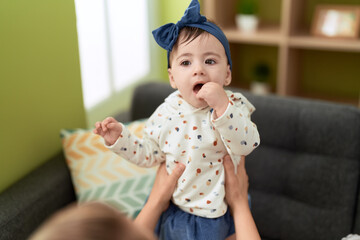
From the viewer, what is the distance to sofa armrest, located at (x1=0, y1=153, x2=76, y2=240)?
4.27 ft

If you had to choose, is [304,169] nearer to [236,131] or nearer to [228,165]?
[228,165]

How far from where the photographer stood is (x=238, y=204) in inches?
46.8

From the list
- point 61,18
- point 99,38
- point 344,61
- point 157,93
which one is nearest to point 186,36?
point 61,18

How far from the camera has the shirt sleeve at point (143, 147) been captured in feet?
3.68

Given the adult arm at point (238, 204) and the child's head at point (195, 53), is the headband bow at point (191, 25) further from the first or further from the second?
the adult arm at point (238, 204)

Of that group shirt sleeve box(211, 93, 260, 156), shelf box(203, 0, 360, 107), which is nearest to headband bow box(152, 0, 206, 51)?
shirt sleeve box(211, 93, 260, 156)

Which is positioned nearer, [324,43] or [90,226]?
[90,226]

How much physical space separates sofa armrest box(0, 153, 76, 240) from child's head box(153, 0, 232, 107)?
2.06 feet

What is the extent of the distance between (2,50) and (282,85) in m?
1.86

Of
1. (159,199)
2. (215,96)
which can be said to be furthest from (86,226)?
(159,199)

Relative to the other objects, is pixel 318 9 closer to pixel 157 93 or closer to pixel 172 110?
pixel 157 93

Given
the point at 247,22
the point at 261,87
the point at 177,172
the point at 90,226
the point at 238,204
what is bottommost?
the point at 261,87

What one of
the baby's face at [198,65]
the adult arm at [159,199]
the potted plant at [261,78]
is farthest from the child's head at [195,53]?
the potted plant at [261,78]

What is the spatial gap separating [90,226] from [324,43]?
2.24m
